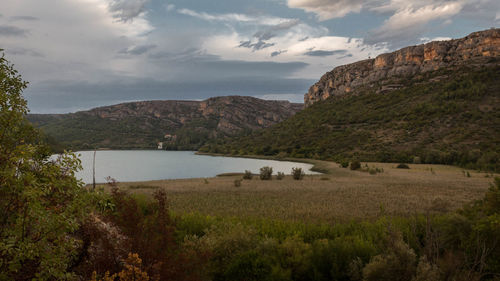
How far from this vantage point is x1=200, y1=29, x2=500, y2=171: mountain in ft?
176

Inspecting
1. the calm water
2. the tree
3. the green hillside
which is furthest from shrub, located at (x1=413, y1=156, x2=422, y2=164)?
the tree

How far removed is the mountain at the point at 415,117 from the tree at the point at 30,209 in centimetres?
4333

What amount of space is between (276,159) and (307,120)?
26268 millimetres

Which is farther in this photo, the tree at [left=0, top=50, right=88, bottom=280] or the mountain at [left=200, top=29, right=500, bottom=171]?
the mountain at [left=200, top=29, right=500, bottom=171]

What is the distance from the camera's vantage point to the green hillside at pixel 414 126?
5181 centimetres

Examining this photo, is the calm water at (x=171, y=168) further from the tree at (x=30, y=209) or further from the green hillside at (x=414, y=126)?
the tree at (x=30, y=209)

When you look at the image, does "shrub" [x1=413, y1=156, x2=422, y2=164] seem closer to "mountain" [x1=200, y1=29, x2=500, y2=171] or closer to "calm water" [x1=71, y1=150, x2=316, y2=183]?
"mountain" [x1=200, y1=29, x2=500, y2=171]

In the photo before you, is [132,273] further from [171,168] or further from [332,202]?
[171,168]

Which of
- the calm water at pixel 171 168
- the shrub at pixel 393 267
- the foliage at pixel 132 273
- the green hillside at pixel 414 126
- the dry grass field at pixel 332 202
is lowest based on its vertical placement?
the calm water at pixel 171 168

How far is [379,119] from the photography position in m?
75.8

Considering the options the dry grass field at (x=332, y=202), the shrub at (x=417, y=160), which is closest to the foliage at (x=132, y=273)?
the dry grass field at (x=332, y=202)

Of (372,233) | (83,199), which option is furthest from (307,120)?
(83,199)

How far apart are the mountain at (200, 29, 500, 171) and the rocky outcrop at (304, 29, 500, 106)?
0.32 m

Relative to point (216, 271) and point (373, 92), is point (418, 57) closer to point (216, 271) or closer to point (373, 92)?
point (373, 92)
